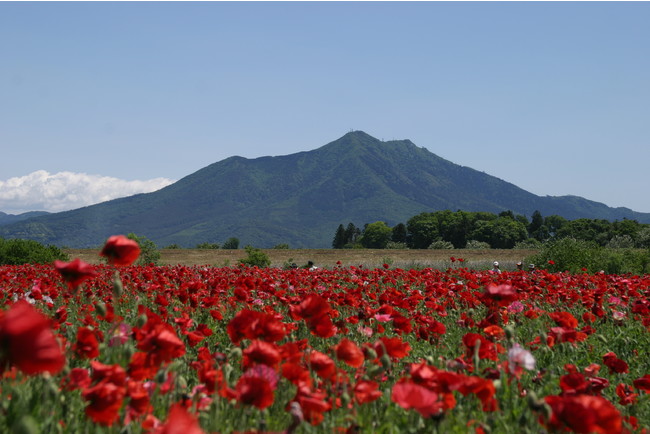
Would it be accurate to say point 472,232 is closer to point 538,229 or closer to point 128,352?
point 538,229

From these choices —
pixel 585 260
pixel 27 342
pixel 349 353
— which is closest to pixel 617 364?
pixel 349 353

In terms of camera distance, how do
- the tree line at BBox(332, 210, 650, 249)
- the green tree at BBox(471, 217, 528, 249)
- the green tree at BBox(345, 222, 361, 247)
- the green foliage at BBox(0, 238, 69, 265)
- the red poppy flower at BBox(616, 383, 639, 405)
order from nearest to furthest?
1. the red poppy flower at BBox(616, 383, 639, 405)
2. the green foliage at BBox(0, 238, 69, 265)
3. the tree line at BBox(332, 210, 650, 249)
4. the green tree at BBox(471, 217, 528, 249)
5. the green tree at BBox(345, 222, 361, 247)

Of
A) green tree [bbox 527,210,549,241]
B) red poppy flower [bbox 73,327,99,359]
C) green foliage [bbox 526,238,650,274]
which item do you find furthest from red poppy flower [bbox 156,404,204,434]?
green tree [bbox 527,210,549,241]

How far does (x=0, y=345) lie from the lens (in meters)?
1.37

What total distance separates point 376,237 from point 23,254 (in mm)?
107243

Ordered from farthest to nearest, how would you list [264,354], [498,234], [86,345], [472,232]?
[472,232], [498,234], [86,345], [264,354]

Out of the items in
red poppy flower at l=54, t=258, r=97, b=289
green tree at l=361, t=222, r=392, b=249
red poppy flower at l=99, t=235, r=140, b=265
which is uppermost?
red poppy flower at l=99, t=235, r=140, b=265

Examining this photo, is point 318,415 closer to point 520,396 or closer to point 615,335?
point 520,396

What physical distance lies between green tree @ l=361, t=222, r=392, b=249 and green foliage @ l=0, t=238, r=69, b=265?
344 ft

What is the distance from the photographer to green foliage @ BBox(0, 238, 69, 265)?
21312 mm

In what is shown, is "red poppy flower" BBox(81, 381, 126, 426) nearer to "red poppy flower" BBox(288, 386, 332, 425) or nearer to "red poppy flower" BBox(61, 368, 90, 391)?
"red poppy flower" BBox(61, 368, 90, 391)

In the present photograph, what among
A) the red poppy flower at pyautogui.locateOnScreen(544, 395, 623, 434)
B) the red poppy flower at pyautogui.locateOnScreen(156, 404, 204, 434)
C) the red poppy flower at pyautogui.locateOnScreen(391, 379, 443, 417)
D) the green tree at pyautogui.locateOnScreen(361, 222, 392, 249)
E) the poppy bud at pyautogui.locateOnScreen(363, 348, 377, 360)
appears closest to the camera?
the red poppy flower at pyautogui.locateOnScreen(156, 404, 204, 434)

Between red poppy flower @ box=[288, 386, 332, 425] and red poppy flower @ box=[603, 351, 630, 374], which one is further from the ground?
red poppy flower @ box=[288, 386, 332, 425]

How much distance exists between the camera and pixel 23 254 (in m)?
21.7
